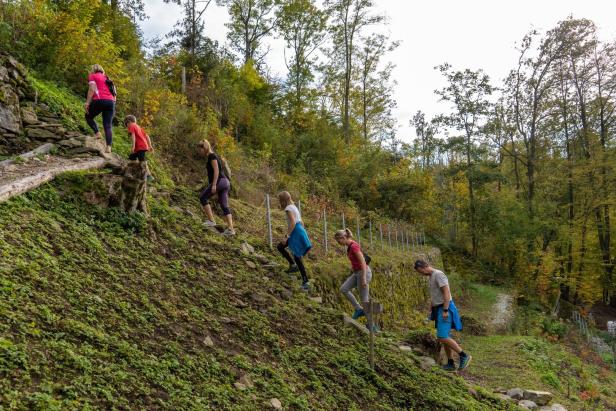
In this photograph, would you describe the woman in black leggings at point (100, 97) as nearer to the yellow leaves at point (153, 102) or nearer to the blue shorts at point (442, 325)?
the yellow leaves at point (153, 102)

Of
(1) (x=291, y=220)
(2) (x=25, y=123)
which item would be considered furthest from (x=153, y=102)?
(1) (x=291, y=220)

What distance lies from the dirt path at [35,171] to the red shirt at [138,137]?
644 mm

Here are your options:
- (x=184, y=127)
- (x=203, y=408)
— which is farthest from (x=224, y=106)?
(x=203, y=408)

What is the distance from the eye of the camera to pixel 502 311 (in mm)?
19141

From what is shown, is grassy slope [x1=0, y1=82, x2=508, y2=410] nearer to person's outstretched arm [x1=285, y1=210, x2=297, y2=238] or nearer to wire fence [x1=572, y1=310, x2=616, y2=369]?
person's outstretched arm [x1=285, y1=210, x2=297, y2=238]

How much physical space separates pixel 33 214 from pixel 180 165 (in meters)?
6.99

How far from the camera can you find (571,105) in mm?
27391

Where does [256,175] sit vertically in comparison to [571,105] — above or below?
below

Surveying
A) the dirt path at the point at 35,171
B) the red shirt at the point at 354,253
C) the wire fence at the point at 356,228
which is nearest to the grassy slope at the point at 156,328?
the dirt path at the point at 35,171

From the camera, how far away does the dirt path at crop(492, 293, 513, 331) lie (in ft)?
54.8

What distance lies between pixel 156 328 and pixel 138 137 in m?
4.92

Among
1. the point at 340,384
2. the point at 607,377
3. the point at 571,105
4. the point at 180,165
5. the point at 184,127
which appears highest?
the point at 571,105

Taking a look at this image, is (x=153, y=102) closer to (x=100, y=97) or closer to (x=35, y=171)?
(x=100, y=97)

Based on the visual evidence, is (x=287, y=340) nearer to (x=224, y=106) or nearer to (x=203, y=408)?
(x=203, y=408)
